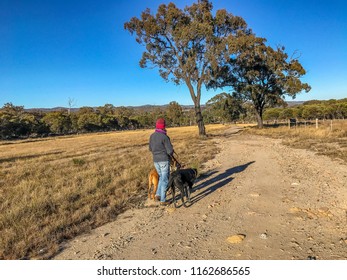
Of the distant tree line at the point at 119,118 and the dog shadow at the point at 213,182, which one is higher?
the distant tree line at the point at 119,118

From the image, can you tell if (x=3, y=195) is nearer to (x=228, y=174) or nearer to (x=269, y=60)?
(x=228, y=174)

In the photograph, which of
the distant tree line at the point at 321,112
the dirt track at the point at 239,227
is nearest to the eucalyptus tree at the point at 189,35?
the dirt track at the point at 239,227

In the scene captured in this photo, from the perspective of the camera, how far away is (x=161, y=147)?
241 inches

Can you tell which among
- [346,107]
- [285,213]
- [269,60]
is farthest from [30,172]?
[346,107]

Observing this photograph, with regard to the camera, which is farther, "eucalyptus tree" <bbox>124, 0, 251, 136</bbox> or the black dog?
"eucalyptus tree" <bbox>124, 0, 251, 136</bbox>

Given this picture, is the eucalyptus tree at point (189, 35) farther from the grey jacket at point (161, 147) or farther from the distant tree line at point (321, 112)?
the distant tree line at point (321, 112)

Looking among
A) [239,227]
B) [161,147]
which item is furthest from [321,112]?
[239,227]

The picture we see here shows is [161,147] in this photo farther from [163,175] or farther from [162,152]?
[163,175]

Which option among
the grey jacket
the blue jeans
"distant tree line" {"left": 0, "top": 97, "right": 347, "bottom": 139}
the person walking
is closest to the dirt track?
→ the blue jeans

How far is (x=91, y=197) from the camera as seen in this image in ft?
23.9

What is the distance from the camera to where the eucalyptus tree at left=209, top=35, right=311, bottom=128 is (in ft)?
112

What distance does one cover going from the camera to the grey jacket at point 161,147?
6051 millimetres

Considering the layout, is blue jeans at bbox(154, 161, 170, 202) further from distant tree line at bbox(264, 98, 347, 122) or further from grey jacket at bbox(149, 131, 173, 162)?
distant tree line at bbox(264, 98, 347, 122)

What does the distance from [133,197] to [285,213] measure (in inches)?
158
